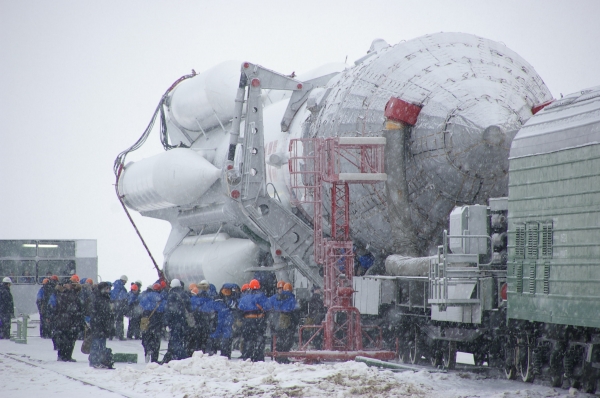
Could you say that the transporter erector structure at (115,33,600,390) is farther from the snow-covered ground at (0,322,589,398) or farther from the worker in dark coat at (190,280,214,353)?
the worker in dark coat at (190,280,214,353)

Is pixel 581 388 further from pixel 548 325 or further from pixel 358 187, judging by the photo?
pixel 358 187

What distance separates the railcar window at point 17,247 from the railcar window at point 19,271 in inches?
10.7

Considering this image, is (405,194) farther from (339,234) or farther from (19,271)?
(19,271)

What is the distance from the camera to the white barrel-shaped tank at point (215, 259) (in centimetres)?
1962

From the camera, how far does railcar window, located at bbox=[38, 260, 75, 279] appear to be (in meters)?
29.4

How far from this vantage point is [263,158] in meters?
17.9

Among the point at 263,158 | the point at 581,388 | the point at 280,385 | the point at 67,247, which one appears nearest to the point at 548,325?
the point at 581,388

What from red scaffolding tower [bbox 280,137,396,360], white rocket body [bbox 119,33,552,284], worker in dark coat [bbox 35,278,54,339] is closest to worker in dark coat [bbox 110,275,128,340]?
worker in dark coat [bbox 35,278,54,339]

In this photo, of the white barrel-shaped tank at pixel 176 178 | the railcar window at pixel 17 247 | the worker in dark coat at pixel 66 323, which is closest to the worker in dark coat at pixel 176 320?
the worker in dark coat at pixel 66 323

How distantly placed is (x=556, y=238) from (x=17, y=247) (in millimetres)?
22030

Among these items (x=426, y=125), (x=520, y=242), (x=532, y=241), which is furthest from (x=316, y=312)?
(x=532, y=241)

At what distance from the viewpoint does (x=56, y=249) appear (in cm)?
2948

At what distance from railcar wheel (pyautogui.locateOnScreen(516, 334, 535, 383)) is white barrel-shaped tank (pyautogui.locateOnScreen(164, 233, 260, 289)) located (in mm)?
8613

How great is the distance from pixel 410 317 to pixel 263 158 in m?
4.70
